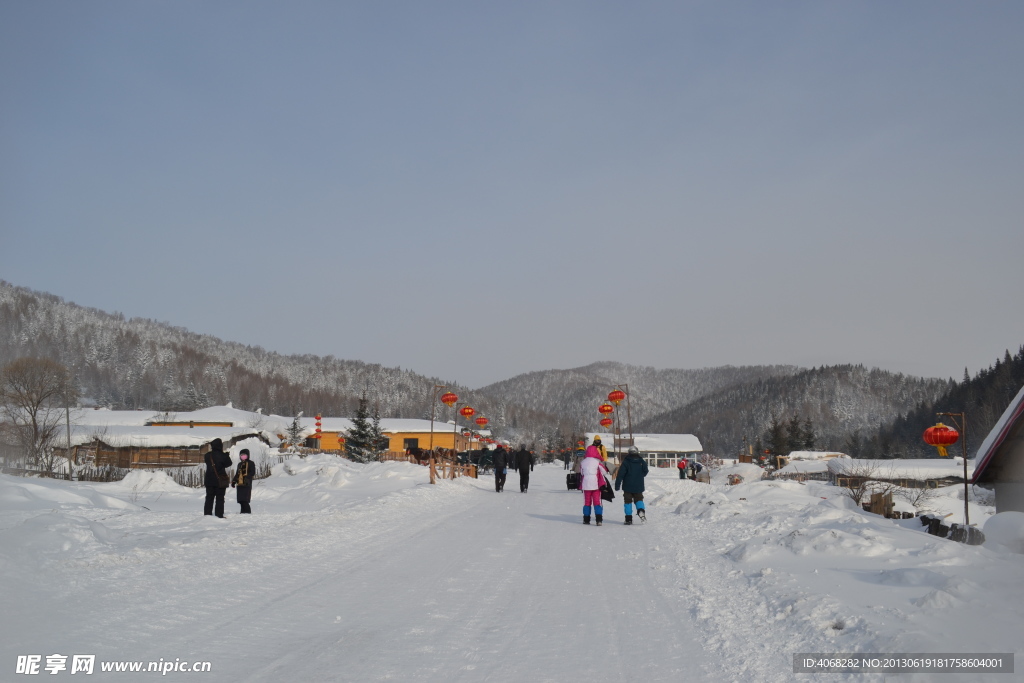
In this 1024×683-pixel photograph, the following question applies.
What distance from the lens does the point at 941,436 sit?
65.3 feet

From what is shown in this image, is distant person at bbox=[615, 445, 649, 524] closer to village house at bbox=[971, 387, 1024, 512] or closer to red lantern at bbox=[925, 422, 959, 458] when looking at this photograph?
village house at bbox=[971, 387, 1024, 512]

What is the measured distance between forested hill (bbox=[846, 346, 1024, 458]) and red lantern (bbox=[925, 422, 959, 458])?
61.9 metres

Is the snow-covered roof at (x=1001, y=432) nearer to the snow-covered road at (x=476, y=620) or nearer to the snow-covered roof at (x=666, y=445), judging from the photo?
the snow-covered road at (x=476, y=620)

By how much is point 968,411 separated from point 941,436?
8569 centimetres

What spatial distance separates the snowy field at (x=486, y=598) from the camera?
17.2 feet

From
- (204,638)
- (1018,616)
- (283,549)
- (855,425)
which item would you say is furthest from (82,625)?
(855,425)

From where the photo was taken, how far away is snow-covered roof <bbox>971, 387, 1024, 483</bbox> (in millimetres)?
A: 12853

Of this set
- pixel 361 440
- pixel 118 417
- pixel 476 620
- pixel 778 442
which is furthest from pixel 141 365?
pixel 476 620

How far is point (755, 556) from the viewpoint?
9961 mm

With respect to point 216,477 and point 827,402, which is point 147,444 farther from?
point 827,402

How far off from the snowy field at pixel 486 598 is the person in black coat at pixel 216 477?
80cm

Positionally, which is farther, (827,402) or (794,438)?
(827,402)

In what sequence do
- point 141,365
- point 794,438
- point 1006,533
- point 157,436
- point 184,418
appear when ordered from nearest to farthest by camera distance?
1. point 1006,533
2. point 157,436
3. point 184,418
4. point 794,438
5. point 141,365

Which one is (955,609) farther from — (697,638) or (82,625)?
(82,625)
